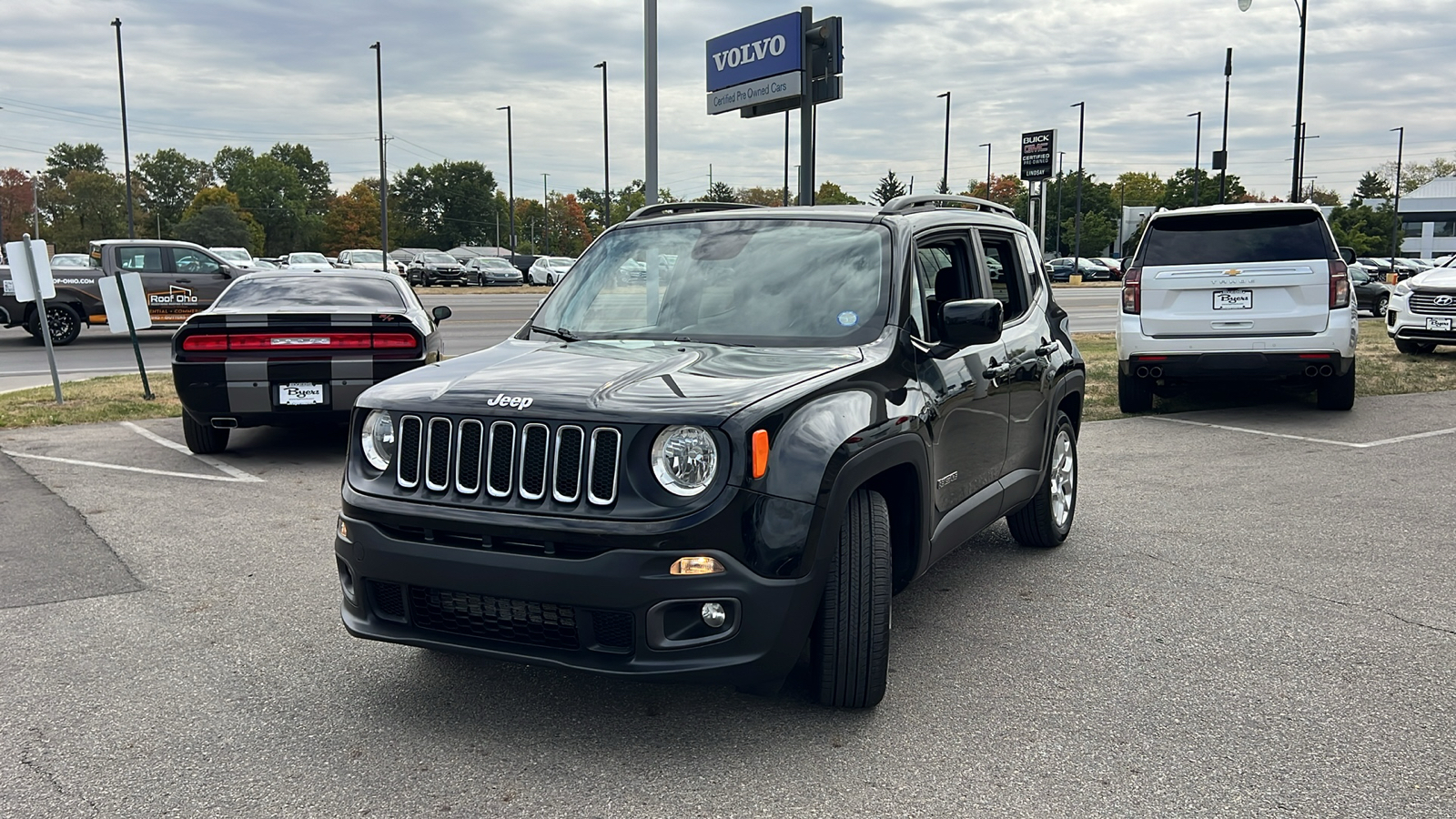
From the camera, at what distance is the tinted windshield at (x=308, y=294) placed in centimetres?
914

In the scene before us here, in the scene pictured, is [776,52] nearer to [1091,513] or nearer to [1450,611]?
[1091,513]

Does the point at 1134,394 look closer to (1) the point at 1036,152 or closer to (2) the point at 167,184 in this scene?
(1) the point at 1036,152

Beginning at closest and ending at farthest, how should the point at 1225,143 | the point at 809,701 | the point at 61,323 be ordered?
1. the point at 809,701
2. the point at 61,323
3. the point at 1225,143

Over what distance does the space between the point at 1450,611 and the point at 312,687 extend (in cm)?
470

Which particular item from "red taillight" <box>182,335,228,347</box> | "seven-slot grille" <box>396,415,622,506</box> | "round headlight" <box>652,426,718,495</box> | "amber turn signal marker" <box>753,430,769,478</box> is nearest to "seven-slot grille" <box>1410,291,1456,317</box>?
"red taillight" <box>182,335,228,347</box>

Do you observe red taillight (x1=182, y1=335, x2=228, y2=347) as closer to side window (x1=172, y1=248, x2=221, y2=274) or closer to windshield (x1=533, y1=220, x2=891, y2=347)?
windshield (x1=533, y1=220, x2=891, y2=347)

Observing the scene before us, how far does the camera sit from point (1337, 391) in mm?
10789

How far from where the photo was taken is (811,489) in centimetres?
335

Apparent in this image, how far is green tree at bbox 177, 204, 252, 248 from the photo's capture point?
4281 inches

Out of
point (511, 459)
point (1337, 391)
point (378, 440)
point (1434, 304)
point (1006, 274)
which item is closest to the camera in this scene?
point (511, 459)

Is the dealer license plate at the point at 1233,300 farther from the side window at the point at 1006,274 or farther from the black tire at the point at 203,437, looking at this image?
the black tire at the point at 203,437

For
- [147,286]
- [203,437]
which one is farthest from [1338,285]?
[147,286]

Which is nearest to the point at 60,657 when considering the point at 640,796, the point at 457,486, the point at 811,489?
the point at 457,486

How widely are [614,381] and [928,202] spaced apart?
7.48 feet
